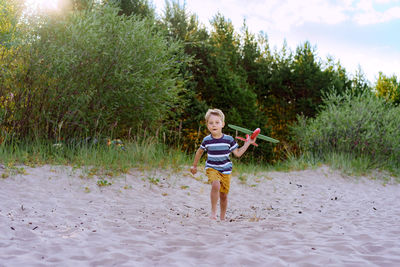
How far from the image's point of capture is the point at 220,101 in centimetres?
1484

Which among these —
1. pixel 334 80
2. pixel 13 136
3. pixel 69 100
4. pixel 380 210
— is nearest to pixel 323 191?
pixel 380 210

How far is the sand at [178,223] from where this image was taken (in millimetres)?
3305

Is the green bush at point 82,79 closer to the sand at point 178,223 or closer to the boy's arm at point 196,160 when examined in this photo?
the sand at point 178,223

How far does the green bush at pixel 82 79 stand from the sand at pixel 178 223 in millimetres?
2185

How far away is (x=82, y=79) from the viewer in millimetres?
9539

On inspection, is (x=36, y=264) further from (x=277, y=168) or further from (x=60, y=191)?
(x=277, y=168)

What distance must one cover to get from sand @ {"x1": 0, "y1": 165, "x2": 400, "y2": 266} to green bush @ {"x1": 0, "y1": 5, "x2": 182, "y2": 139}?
2.19 metres

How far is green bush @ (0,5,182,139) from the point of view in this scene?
8672mm

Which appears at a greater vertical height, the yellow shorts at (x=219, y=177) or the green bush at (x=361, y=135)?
the green bush at (x=361, y=135)

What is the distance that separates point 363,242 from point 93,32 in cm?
815

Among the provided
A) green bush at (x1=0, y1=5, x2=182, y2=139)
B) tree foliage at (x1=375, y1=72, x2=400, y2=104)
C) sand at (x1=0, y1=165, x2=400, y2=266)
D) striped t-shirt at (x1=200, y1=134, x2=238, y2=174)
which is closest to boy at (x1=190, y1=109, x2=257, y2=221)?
striped t-shirt at (x1=200, y1=134, x2=238, y2=174)

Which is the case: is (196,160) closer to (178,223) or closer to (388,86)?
(178,223)

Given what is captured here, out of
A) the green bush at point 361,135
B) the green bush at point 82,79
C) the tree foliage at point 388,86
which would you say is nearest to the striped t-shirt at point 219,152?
the green bush at point 82,79

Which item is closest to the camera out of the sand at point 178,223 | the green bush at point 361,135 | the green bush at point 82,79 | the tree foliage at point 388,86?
the sand at point 178,223
